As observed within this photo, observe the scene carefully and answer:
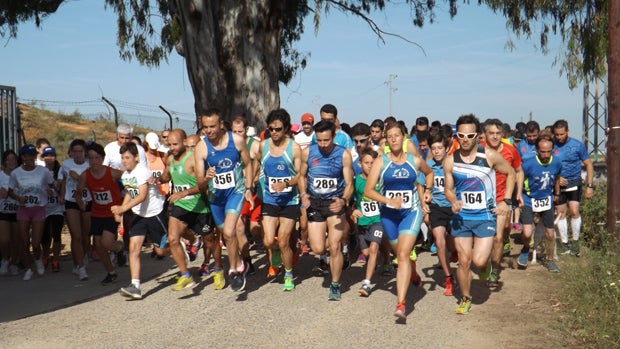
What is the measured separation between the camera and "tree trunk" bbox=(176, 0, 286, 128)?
13906 millimetres

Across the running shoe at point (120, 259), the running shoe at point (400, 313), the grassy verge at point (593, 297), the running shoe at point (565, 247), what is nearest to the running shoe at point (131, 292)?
the running shoe at point (120, 259)

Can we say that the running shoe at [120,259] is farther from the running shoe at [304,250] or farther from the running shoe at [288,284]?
the running shoe at [288,284]

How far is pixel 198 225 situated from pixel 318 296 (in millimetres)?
1723

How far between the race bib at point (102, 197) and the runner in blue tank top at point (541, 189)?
5334 millimetres

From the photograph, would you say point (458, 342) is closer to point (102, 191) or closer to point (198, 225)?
point (198, 225)

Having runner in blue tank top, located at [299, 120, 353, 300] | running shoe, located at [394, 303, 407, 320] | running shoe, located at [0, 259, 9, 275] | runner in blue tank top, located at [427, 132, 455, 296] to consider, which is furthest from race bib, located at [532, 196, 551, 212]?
running shoe, located at [0, 259, 9, 275]

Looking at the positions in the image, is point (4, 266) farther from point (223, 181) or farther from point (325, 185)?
point (325, 185)

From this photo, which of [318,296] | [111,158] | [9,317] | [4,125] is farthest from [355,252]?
[4,125]

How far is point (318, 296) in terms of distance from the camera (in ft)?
27.3

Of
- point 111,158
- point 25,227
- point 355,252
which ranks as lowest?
point 355,252

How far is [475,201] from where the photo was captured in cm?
760

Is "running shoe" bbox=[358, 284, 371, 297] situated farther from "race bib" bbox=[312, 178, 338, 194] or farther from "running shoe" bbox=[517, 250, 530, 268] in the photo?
"running shoe" bbox=[517, 250, 530, 268]

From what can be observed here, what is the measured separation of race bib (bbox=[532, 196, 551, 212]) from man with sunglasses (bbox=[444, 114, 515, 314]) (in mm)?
2380

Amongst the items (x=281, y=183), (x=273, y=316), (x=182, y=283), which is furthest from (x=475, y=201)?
(x=182, y=283)
